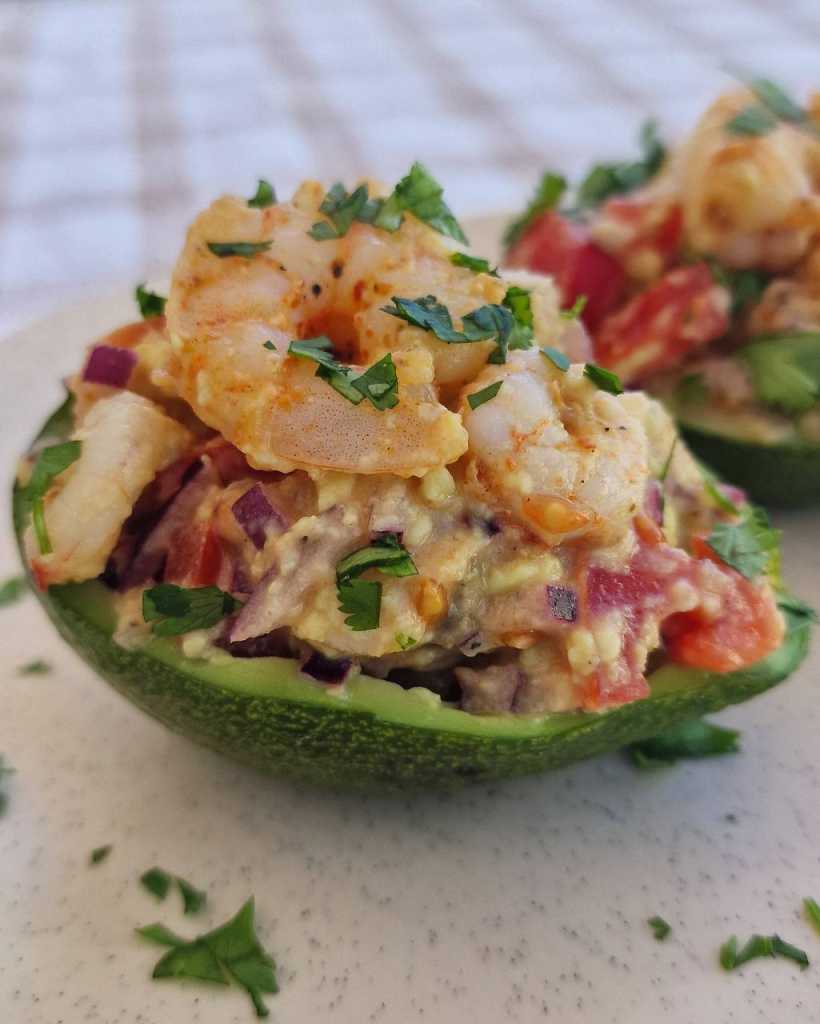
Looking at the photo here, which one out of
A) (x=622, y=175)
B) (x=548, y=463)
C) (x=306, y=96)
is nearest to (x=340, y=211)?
(x=548, y=463)

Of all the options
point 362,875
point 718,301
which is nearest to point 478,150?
point 718,301

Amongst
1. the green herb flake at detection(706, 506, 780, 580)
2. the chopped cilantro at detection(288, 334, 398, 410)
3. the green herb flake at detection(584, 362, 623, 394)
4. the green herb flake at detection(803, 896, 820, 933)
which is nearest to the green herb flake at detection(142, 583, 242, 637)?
the chopped cilantro at detection(288, 334, 398, 410)

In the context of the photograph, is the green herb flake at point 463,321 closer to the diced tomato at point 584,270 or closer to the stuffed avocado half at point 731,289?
the stuffed avocado half at point 731,289

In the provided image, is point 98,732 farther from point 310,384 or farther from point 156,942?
point 310,384

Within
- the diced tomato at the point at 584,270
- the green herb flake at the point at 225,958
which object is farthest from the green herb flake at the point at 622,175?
the green herb flake at the point at 225,958

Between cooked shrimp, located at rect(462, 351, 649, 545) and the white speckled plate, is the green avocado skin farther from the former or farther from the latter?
cooked shrimp, located at rect(462, 351, 649, 545)

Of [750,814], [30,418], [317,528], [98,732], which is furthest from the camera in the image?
[30,418]
